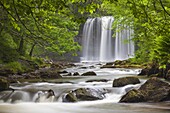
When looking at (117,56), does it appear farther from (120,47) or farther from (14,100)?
(14,100)

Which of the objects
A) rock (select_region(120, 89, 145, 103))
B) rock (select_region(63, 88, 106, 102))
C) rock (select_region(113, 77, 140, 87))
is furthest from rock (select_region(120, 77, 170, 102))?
rock (select_region(113, 77, 140, 87))

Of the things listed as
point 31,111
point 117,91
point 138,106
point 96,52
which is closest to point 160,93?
point 138,106

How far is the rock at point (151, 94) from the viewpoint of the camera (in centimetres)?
844

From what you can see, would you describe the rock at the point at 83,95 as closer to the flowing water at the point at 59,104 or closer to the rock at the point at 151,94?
the flowing water at the point at 59,104

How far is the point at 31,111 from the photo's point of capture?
26.3ft

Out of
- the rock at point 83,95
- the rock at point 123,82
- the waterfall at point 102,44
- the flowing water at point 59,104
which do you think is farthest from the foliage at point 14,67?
the waterfall at point 102,44

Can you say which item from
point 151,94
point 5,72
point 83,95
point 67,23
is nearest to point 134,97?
point 151,94

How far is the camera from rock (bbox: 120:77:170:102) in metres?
8.44

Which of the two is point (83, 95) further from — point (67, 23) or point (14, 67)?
point (14, 67)

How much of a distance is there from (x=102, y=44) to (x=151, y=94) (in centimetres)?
3484

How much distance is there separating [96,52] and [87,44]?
8.04 ft

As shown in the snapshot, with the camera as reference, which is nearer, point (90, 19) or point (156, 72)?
point (156, 72)

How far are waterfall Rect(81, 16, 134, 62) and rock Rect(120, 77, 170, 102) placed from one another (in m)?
31.9

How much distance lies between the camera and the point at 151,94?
28.5 ft
